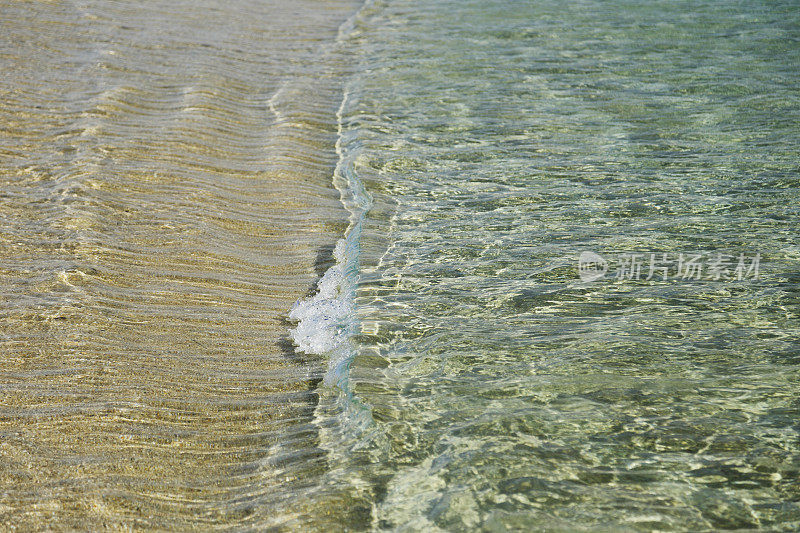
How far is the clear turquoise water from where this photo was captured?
3.10m

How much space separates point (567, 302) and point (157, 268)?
7.74 feet

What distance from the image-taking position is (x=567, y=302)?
443 cm

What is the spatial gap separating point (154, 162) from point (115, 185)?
503 mm

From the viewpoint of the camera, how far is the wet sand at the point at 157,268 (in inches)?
130

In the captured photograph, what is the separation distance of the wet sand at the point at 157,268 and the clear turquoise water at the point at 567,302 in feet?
1.18

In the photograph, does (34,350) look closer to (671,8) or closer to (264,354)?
(264,354)

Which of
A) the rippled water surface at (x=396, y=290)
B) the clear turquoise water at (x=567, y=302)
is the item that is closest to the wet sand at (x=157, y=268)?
the rippled water surface at (x=396, y=290)
